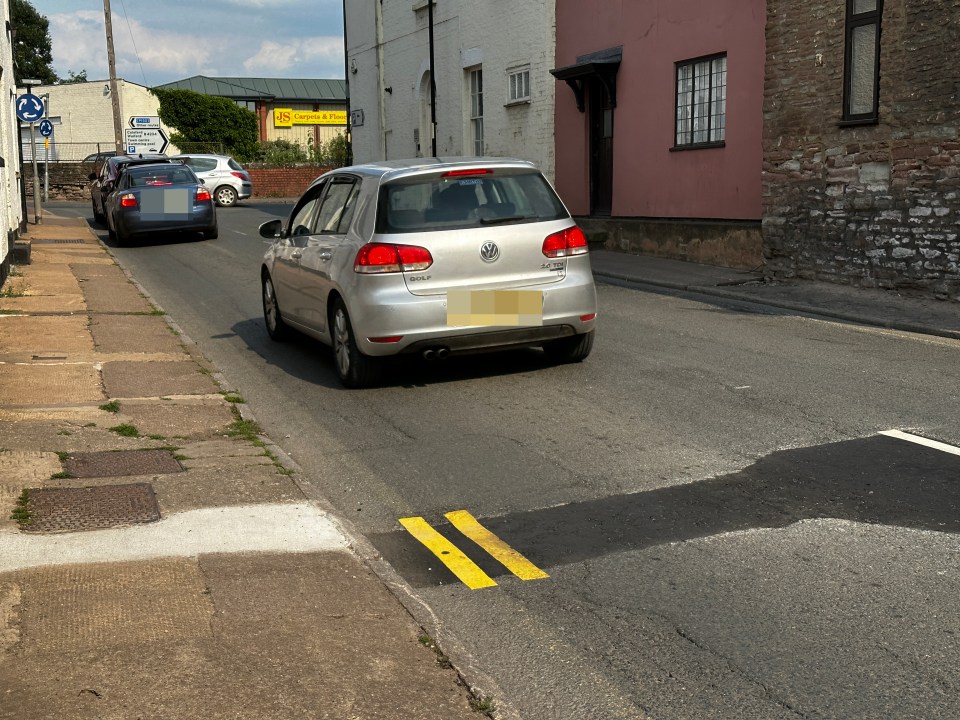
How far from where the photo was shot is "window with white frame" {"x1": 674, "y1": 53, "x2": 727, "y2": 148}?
57.9ft

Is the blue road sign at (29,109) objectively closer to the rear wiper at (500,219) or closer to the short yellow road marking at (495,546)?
the rear wiper at (500,219)

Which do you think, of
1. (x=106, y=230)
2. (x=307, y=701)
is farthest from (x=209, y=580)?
(x=106, y=230)

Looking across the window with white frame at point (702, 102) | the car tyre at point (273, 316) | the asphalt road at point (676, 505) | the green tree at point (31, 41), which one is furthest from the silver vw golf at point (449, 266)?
the green tree at point (31, 41)

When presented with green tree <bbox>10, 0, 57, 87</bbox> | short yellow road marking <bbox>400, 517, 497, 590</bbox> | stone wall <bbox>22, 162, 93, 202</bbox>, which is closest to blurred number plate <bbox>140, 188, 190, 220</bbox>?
short yellow road marking <bbox>400, 517, 497, 590</bbox>

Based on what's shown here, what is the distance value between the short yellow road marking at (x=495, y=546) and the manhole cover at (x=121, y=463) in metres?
1.78

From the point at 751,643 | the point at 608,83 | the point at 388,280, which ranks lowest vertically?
the point at 751,643

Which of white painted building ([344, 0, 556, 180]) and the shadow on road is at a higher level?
white painted building ([344, 0, 556, 180])

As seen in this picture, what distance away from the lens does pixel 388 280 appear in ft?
27.4

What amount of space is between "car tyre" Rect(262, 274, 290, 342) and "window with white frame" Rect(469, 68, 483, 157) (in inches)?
623

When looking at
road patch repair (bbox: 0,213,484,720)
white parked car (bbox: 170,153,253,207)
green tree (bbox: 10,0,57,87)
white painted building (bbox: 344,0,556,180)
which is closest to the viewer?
road patch repair (bbox: 0,213,484,720)

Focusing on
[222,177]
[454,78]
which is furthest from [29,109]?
[222,177]

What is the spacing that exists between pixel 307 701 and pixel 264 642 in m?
0.50

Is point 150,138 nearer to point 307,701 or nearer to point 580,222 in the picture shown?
point 580,222

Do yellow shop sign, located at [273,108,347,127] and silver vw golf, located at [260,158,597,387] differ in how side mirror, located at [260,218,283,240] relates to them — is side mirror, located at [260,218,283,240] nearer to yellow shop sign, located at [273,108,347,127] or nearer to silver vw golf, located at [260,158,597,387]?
silver vw golf, located at [260,158,597,387]
